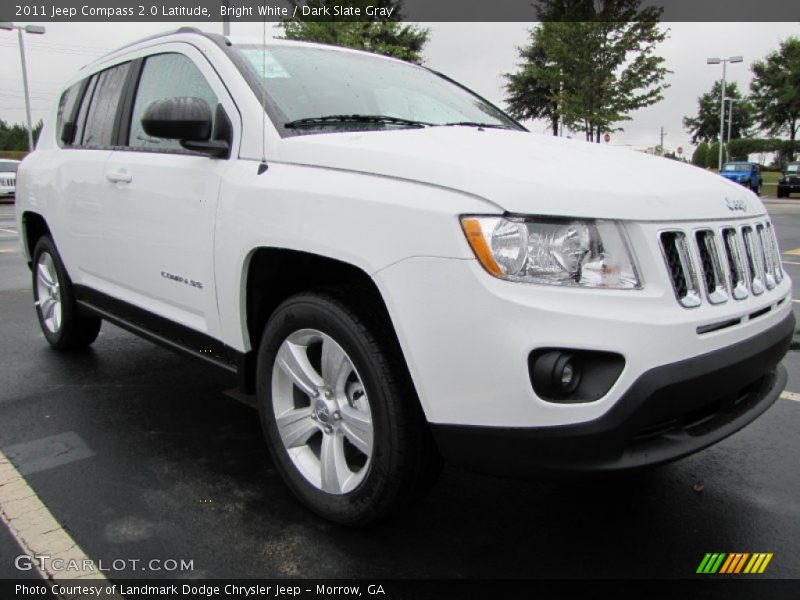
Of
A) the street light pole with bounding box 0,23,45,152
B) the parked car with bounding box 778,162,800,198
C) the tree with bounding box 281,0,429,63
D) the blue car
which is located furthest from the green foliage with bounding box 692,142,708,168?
the street light pole with bounding box 0,23,45,152

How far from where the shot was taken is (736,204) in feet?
7.84

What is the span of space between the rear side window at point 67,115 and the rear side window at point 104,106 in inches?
6.8

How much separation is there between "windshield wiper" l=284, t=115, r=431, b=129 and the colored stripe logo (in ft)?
6.44

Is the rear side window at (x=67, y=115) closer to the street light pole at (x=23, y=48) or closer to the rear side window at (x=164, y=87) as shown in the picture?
the rear side window at (x=164, y=87)

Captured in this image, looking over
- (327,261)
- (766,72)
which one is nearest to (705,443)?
(327,261)

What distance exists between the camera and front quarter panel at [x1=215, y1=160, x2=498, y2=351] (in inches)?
78.0

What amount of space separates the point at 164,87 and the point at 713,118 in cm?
9709

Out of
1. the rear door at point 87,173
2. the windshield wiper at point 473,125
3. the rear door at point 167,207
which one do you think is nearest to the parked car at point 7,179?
the rear door at point 87,173

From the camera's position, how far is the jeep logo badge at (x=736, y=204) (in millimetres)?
2334

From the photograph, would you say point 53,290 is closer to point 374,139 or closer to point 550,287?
point 374,139

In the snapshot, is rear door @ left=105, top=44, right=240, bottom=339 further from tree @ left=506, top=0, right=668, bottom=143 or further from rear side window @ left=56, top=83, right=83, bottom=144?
tree @ left=506, top=0, right=668, bottom=143

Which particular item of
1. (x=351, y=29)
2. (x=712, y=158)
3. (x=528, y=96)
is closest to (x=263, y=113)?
(x=351, y=29)

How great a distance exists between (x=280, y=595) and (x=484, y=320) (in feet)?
3.49

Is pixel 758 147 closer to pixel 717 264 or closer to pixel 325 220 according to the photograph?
pixel 717 264
